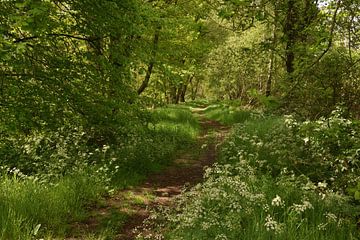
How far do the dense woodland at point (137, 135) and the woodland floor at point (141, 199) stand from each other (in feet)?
0.88

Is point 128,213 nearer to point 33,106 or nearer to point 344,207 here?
point 33,106

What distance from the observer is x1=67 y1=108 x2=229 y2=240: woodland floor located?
588cm

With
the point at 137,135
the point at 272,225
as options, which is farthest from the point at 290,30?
the point at 272,225

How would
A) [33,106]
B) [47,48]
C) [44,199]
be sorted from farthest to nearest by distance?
[47,48] → [33,106] → [44,199]

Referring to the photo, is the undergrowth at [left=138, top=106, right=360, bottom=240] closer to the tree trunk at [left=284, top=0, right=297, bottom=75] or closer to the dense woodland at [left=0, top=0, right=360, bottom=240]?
the dense woodland at [left=0, top=0, right=360, bottom=240]

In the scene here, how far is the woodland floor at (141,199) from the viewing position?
5.88m

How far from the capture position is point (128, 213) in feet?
21.6

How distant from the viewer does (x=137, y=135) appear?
36.9ft

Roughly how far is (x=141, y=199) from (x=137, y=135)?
4113mm

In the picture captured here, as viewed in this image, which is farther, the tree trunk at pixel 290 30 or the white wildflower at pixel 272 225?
the tree trunk at pixel 290 30

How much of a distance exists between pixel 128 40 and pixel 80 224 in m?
5.48

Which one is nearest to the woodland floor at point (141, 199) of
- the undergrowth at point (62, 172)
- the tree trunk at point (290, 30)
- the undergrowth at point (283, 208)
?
the undergrowth at point (62, 172)

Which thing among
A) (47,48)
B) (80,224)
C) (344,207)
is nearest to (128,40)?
(47,48)

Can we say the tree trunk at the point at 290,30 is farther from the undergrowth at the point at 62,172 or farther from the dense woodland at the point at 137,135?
the undergrowth at the point at 62,172
